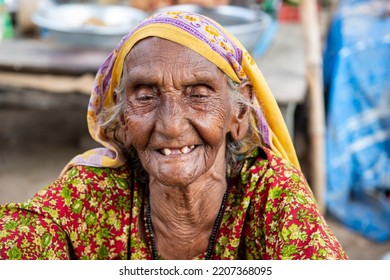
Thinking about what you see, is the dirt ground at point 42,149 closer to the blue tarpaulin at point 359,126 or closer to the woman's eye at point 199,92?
the blue tarpaulin at point 359,126

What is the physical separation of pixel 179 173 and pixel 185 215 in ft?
0.96

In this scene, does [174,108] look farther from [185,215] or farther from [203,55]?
[185,215]

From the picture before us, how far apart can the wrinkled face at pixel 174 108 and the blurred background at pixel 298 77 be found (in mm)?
2012

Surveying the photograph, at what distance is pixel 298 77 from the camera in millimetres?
4180

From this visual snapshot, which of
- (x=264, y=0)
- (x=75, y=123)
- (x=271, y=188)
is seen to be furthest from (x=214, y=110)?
(x=75, y=123)

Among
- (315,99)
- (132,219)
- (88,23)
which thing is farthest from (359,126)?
(132,219)

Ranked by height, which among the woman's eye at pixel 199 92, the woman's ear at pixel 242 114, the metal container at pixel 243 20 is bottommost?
the woman's ear at pixel 242 114

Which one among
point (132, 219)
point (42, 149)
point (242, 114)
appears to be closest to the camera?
point (242, 114)

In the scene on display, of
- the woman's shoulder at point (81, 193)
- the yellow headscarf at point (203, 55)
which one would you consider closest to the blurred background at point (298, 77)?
the yellow headscarf at point (203, 55)

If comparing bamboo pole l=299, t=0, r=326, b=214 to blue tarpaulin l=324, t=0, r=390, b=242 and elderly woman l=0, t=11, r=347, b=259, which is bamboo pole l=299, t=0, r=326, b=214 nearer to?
blue tarpaulin l=324, t=0, r=390, b=242

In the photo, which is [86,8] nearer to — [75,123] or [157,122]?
[75,123]

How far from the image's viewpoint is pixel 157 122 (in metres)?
1.87

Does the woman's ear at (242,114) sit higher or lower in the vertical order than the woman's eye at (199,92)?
lower

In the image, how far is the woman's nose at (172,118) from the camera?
5.98ft
